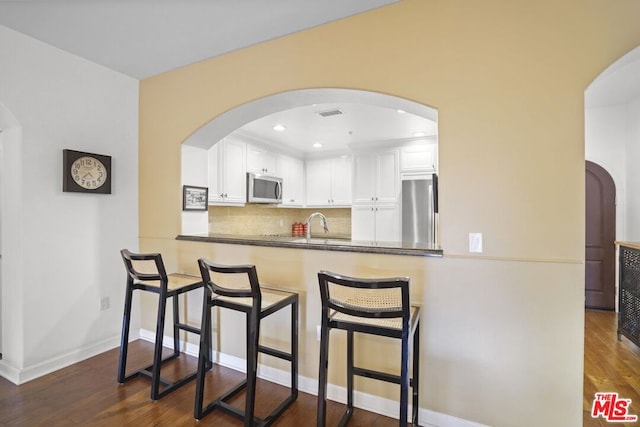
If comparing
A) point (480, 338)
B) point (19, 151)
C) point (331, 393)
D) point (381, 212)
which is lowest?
point (331, 393)

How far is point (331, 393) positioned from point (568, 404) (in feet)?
4.32

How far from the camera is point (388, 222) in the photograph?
15.4ft

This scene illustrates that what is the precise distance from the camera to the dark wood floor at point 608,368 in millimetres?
2014

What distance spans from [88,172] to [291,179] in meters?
3.12

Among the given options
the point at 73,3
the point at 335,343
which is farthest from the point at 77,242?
the point at 335,343

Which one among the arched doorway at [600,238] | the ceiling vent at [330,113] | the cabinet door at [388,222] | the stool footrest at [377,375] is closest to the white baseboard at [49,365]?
the stool footrest at [377,375]

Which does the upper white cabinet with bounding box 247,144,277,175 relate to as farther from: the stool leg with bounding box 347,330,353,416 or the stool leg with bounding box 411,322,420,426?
the stool leg with bounding box 411,322,420,426

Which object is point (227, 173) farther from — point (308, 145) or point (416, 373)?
point (416, 373)

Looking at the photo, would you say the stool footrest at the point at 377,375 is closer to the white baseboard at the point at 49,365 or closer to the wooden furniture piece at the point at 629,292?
the white baseboard at the point at 49,365

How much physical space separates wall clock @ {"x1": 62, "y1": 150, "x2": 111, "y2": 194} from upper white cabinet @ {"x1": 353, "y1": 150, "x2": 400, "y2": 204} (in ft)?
11.1

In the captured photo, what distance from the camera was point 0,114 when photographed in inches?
85.2

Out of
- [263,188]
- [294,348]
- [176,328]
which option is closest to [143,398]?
[176,328]

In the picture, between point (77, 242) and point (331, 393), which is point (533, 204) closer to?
point (331, 393)

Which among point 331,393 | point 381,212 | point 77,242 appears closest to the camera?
point 331,393
